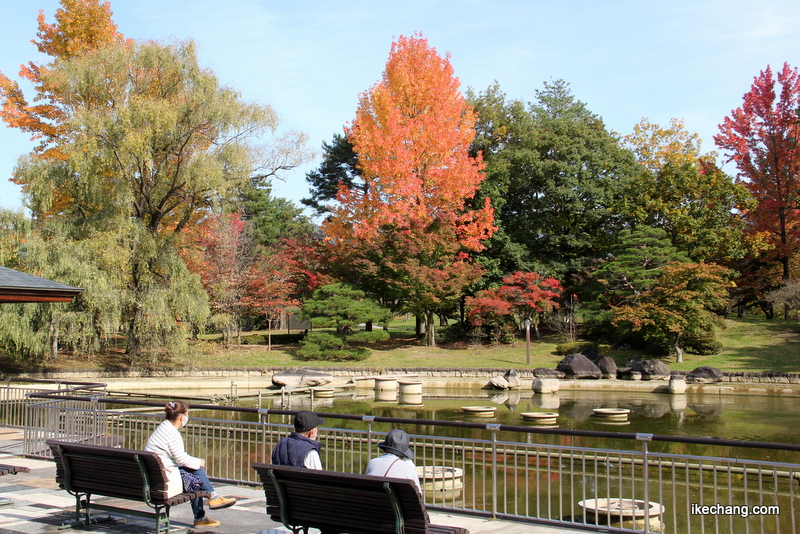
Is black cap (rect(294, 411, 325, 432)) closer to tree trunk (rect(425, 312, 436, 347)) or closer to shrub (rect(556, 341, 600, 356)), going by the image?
shrub (rect(556, 341, 600, 356))

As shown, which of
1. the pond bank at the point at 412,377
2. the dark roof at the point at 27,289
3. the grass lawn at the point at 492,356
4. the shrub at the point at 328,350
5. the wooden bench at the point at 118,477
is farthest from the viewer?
the shrub at the point at 328,350

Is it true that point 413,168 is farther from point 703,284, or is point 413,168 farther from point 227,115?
point 703,284

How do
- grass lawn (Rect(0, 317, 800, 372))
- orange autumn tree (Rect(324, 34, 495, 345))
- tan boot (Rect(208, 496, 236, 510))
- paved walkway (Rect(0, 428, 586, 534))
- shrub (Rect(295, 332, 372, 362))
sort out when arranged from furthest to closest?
orange autumn tree (Rect(324, 34, 495, 345)) < shrub (Rect(295, 332, 372, 362)) < grass lawn (Rect(0, 317, 800, 372)) < tan boot (Rect(208, 496, 236, 510)) < paved walkway (Rect(0, 428, 586, 534))

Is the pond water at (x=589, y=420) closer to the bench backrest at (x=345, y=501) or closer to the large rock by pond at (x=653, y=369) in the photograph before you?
the large rock by pond at (x=653, y=369)

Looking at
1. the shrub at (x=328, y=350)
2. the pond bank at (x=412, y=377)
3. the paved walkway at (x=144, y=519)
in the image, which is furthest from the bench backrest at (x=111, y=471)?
the shrub at (x=328, y=350)

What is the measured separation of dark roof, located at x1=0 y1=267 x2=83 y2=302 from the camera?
383 inches

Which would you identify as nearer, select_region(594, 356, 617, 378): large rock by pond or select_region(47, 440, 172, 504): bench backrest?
select_region(47, 440, 172, 504): bench backrest

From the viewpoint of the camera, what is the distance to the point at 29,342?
22.7 m

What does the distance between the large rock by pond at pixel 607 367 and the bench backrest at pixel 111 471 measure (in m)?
23.4

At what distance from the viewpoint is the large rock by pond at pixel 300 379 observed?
2494 centimetres

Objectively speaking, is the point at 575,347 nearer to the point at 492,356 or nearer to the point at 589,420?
the point at 492,356

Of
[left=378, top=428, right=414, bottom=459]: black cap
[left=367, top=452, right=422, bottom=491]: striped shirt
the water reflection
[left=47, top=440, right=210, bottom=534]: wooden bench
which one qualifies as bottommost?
the water reflection

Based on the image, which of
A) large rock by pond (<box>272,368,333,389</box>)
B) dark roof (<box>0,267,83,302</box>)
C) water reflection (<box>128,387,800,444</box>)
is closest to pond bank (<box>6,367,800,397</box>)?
large rock by pond (<box>272,368,333,389</box>)

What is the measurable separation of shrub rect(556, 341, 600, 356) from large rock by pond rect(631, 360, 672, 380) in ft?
15.3
